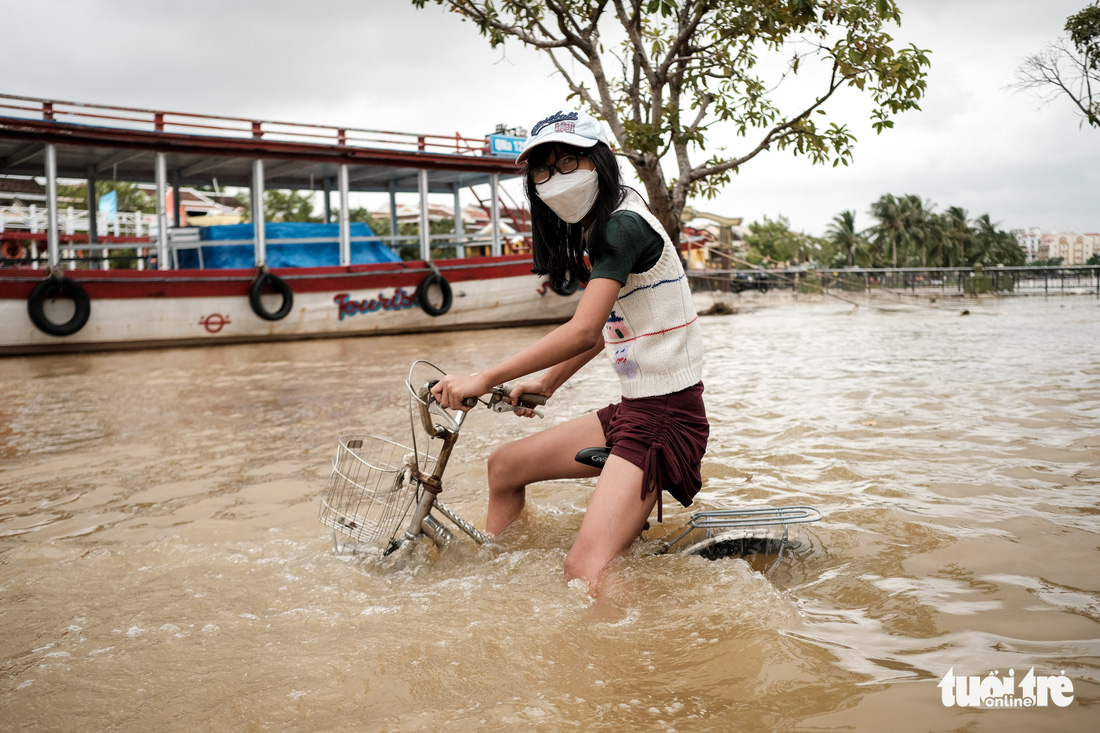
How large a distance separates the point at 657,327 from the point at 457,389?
66 cm

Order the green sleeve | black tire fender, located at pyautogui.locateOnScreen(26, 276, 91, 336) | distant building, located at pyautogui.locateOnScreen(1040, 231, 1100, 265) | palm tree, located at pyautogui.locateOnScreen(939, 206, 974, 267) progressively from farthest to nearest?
distant building, located at pyautogui.locateOnScreen(1040, 231, 1100, 265) → palm tree, located at pyautogui.locateOnScreen(939, 206, 974, 267) → black tire fender, located at pyautogui.locateOnScreen(26, 276, 91, 336) → the green sleeve

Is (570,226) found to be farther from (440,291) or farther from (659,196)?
(440,291)

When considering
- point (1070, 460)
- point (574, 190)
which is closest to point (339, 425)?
point (574, 190)

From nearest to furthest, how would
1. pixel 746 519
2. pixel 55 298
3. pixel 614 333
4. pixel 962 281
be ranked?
pixel 614 333
pixel 746 519
pixel 55 298
pixel 962 281

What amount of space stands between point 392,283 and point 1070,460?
45.6 feet

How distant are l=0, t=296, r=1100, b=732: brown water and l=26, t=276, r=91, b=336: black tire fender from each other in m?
8.66

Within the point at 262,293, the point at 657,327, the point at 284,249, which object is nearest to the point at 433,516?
the point at 657,327

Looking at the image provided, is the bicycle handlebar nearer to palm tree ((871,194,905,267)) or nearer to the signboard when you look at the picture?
the signboard

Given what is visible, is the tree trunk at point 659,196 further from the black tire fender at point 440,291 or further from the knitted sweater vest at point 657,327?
the black tire fender at point 440,291

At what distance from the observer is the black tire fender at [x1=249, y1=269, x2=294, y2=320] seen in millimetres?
14664

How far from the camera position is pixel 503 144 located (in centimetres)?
1767

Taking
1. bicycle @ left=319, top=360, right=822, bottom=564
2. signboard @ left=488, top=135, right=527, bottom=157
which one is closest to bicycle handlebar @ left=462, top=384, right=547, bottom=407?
bicycle @ left=319, top=360, right=822, bottom=564

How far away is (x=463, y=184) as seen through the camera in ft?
61.1

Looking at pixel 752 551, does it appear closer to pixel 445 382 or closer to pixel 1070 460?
pixel 445 382
